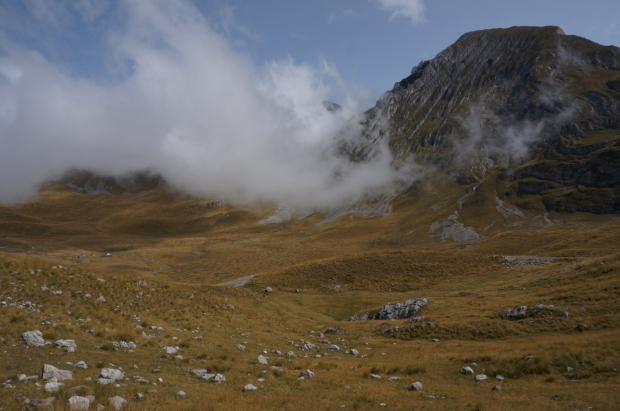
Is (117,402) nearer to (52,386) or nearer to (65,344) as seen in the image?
(52,386)

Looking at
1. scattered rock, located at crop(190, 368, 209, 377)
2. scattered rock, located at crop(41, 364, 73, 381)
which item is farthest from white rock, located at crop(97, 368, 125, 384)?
scattered rock, located at crop(190, 368, 209, 377)

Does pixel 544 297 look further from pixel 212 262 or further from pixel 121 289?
pixel 212 262

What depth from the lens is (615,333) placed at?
17.1 meters

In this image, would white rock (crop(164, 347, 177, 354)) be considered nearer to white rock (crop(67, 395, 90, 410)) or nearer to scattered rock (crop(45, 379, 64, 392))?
scattered rock (crop(45, 379, 64, 392))

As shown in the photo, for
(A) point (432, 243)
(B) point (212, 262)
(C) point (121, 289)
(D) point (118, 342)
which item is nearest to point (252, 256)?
(B) point (212, 262)

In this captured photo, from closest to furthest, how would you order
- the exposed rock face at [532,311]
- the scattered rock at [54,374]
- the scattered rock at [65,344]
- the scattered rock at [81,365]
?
the scattered rock at [54,374], the scattered rock at [81,365], the scattered rock at [65,344], the exposed rock face at [532,311]

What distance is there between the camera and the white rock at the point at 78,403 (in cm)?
719

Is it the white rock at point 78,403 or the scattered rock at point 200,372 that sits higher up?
the white rock at point 78,403

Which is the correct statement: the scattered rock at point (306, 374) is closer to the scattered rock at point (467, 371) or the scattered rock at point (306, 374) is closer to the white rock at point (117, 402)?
the white rock at point (117, 402)

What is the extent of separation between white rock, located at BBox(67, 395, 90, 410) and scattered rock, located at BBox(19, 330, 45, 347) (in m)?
6.19

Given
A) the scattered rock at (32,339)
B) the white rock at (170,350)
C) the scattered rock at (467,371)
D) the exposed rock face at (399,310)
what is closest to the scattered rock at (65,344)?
the scattered rock at (32,339)

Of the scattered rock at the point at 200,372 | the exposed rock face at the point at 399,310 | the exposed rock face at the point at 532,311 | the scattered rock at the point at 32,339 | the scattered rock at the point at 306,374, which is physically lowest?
the exposed rock face at the point at 399,310

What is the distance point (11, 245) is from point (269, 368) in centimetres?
22856

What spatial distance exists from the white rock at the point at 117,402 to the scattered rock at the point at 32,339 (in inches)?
251
